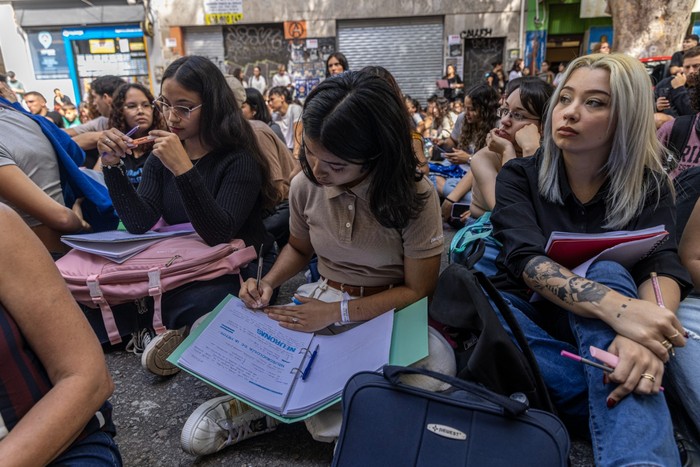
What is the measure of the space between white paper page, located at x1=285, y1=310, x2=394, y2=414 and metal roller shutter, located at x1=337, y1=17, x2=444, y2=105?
1270 cm

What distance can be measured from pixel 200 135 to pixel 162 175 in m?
0.30

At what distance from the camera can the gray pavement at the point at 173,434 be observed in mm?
1519

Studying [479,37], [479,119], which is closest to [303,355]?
[479,119]

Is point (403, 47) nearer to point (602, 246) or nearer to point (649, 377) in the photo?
point (602, 246)

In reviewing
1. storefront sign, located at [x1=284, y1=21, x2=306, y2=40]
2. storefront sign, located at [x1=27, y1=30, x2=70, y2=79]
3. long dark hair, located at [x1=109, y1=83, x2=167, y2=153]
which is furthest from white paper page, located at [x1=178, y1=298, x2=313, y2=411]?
storefront sign, located at [x1=27, y1=30, x2=70, y2=79]

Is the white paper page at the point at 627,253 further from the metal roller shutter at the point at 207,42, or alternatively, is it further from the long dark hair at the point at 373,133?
the metal roller shutter at the point at 207,42

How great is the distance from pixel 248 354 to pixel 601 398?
1.05m

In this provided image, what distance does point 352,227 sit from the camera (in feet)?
5.45

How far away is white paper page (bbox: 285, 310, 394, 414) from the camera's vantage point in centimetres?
138

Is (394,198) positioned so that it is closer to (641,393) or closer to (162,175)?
(641,393)

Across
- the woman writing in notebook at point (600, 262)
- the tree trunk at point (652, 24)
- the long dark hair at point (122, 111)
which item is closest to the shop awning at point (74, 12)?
the long dark hair at point (122, 111)

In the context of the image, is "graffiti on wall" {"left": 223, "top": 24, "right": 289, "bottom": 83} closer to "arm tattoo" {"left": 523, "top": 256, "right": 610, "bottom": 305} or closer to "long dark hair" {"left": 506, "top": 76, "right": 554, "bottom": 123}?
"long dark hair" {"left": 506, "top": 76, "right": 554, "bottom": 123}

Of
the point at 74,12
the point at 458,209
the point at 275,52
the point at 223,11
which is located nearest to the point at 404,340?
the point at 458,209

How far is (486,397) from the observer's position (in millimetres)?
1096
